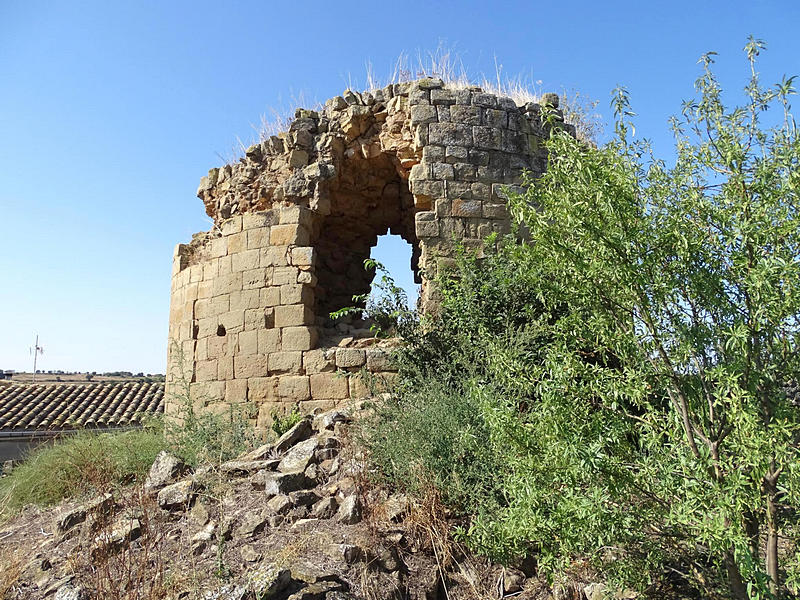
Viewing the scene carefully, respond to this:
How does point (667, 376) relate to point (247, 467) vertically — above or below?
above

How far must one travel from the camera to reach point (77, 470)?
231 inches

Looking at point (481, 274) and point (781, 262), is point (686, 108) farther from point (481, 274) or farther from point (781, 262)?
point (481, 274)

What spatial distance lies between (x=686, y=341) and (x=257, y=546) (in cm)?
276

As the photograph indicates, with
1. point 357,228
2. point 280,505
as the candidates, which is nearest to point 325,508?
point 280,505

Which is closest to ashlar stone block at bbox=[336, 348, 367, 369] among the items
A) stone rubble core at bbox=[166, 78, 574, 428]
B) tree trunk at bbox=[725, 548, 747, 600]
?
stone rubble core at bbox=[166, 78, 574, 428]

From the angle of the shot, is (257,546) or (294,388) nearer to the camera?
(257,546)

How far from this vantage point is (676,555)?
3445 mm

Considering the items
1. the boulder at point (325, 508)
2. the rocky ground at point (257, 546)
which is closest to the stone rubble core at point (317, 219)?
the rocky ground at point (257, 546)

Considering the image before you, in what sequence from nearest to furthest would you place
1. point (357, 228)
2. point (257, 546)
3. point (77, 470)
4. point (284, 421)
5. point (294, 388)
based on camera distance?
1. point (257, 546)
2. point (77, 470)
3. point (284, 421)
4. point (294, 388)
5. point (357, 228)

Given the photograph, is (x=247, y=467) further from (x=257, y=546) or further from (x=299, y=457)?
(x=257, y=546)

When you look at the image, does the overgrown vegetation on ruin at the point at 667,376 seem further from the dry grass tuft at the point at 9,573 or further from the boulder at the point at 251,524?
the dry grass tuft at the point at 9,573

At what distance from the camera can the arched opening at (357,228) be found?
794cm

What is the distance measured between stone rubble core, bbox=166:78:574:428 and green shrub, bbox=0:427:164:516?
0.78 meters

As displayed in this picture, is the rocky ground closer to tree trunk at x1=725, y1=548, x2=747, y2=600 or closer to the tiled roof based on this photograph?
tree trunk at x1=725, y1=548, x2=747, y2=600
